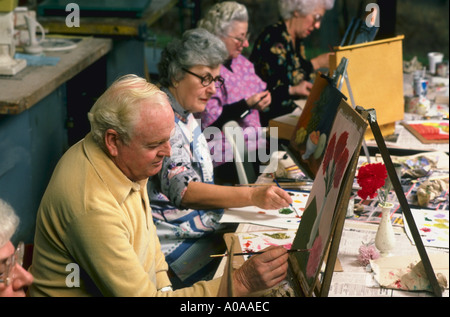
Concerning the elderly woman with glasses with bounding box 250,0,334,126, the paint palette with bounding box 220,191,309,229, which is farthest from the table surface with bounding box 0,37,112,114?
the paint palette with bounding box 220,191,309,229

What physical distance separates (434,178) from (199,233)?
3.63ft

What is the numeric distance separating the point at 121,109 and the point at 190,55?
1.06 m

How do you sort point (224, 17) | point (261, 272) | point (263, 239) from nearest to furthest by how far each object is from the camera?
1. point (261, 272)
2. point (263, 239)
3. point (224, 17)

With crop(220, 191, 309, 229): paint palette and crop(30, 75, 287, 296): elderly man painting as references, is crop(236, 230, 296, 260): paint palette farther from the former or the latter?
crop(30, 75, 287, 296): elderly man painting

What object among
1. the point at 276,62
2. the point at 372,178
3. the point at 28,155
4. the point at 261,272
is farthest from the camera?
the point at 276,62

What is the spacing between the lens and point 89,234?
5.01 ft

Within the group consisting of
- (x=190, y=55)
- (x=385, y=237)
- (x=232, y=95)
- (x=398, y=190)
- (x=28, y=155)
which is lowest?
(x=28, y=155)

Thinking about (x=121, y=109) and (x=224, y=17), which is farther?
(x=224, y=17)

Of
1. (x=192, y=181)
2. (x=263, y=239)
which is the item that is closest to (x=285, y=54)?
(x=192, y=181)

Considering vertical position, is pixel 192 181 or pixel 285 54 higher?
pixel 285 54

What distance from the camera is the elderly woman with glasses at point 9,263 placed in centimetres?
130

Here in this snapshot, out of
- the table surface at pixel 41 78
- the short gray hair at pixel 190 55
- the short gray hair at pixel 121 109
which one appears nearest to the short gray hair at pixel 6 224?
the short gray hair at pixel 121 109

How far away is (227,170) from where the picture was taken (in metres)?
3.56

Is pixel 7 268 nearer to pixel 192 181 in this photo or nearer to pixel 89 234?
pixel 89 234
